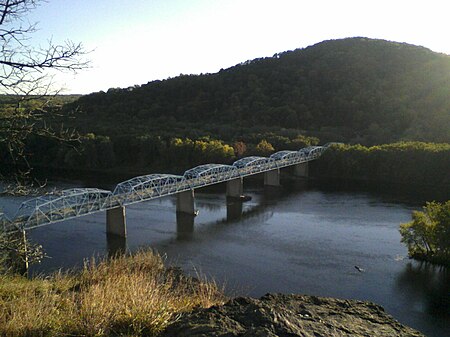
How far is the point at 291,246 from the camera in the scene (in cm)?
2483

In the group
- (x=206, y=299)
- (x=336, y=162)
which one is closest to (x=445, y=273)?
(x=206, y=299)

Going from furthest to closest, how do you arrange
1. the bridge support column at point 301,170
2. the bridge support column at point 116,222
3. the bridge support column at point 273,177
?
the bridge support column at point 301,170, the bridge support column at point 273,177, the bridge support column at point 116,222

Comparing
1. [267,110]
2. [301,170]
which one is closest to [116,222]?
[301,170]

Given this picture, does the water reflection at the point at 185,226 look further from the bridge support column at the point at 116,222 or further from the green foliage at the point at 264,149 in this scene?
the green foliage at the point at 264,149

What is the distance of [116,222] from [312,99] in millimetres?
57094

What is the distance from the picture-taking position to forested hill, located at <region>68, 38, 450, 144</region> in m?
66.0

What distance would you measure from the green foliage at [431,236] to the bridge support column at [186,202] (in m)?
14.8

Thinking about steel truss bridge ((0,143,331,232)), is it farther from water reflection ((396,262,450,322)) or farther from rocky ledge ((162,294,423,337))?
water reflection ((396,262,450,322))

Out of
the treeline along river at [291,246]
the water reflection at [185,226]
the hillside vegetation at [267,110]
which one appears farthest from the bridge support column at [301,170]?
the water reflection at [185,226]

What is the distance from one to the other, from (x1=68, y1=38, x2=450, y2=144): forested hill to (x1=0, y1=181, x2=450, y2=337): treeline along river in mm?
30059

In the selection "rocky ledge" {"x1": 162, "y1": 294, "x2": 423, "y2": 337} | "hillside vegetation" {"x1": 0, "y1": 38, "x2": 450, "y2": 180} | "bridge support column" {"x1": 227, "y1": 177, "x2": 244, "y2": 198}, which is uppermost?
"hillside vegetation" {"x1": 0, "y1": 38, "x2": 450, "y2": 180}

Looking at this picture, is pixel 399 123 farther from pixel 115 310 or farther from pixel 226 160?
pixel 115 310

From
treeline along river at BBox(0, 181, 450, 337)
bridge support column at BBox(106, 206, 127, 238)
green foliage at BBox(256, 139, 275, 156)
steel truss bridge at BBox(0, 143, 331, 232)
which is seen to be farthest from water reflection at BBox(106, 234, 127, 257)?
green foliage at BBox(256, 139, 275, 156)

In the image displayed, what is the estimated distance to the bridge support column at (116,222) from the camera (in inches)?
1044
